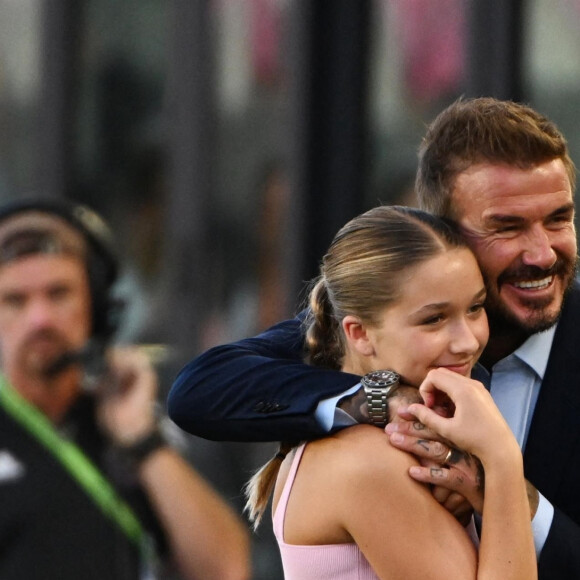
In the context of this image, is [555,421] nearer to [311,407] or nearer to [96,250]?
[311,407]

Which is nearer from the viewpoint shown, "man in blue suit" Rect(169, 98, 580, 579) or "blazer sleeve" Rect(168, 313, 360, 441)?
"blazer sleeve" Rect(168, 313, 360, 441)

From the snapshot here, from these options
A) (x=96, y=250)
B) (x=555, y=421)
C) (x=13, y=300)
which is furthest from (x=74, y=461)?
(x=555, y=421)

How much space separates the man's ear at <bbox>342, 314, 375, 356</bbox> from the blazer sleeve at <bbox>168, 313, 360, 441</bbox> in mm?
52

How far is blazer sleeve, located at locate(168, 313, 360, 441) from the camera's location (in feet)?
7.52

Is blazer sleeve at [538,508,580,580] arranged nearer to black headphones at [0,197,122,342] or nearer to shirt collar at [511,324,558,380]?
shirt collar at [511,324,558,380]

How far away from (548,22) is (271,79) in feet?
2.92

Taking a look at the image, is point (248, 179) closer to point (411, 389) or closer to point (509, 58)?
point (509, 58)

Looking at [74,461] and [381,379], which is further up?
[381,379]

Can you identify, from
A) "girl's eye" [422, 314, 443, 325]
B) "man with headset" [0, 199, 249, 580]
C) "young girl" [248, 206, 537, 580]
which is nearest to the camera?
"young girl" [248, 206, 537, 580]

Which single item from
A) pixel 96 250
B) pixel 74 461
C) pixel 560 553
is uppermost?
pixel 560 553

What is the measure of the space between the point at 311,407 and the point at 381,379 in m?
0.12

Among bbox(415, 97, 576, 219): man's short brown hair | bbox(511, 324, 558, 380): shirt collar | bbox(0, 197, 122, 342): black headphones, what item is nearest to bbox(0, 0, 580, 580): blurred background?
bbox(0, 197, 122, 342): black headphones

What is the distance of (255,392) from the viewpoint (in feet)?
7.85

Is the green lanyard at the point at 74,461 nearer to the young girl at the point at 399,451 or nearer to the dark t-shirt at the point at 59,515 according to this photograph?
the dark t-shirt at the point at 59,515
